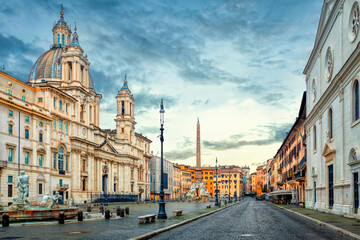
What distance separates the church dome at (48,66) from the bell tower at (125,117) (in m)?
24.4

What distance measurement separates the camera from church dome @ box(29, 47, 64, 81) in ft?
238

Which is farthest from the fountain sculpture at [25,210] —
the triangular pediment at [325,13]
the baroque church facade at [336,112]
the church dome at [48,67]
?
the church dome at [48,67]

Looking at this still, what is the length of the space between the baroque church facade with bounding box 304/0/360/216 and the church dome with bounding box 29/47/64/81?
47888 millimetres

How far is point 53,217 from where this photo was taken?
26422 mm

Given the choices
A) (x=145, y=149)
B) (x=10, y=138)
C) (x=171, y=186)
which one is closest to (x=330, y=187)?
(x=10, y=138)

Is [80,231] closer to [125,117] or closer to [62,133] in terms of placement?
[62,133]

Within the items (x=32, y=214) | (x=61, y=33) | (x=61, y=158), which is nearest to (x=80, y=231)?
(x=32, y=214)

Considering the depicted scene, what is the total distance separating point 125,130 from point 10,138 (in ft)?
163

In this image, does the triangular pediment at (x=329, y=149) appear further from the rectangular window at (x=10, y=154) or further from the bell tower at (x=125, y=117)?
the bell tower at (x=125, y=117)

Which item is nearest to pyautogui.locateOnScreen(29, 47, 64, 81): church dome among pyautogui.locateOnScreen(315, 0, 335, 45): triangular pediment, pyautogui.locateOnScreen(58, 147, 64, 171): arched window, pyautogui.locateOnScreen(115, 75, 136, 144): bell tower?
pyautogui.locateOnScreen(58, 147, 64, 171): arched window

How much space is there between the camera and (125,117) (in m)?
96.4

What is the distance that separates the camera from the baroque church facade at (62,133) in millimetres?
47906

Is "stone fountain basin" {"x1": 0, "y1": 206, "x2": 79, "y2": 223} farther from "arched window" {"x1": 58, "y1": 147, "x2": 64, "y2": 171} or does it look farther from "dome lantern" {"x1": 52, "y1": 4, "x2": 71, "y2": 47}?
"dome lantern" {"x1": 52, "y1": 4, "x2": 71, "y2": 47}

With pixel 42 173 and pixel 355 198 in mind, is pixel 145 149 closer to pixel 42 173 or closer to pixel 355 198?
pixel 42 173
